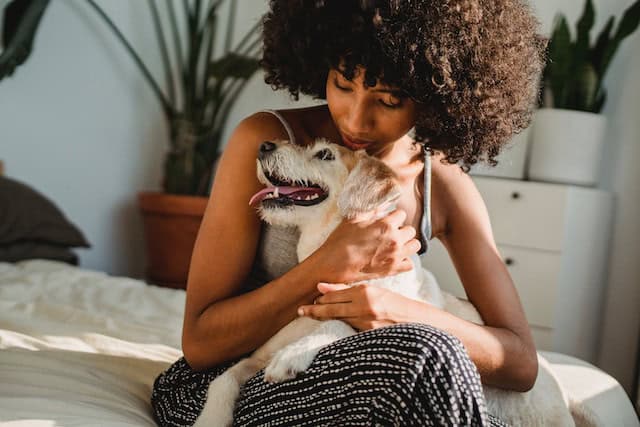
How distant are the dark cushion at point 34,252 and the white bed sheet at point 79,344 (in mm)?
85

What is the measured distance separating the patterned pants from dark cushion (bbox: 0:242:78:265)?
1765 mm

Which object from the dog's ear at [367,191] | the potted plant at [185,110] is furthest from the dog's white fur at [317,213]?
the potted plant at [185,110]

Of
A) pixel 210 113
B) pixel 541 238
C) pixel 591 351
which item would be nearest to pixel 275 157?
pixel 541 238

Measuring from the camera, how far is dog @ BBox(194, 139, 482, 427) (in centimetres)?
112

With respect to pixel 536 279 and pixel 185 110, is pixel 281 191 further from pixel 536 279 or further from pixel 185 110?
pixel 185 110

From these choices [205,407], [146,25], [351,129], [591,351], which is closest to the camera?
[205,407]

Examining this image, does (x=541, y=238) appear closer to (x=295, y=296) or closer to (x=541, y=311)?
(x=541, y=311)

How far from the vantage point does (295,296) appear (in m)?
1.13

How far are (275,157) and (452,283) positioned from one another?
1828 millimetres

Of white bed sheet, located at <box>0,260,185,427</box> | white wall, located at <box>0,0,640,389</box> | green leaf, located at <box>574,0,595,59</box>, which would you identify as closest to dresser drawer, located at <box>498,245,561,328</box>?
white wall, located at <box>0,0,640,389</box>

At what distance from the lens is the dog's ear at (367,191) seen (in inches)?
46.4

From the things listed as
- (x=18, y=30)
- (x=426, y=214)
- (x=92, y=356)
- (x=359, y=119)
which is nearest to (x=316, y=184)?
(x=359, y=119)

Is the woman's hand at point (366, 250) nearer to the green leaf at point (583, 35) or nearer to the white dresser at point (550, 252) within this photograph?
the white dresser at point (550, 252)

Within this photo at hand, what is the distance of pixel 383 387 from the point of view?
2.95ft
